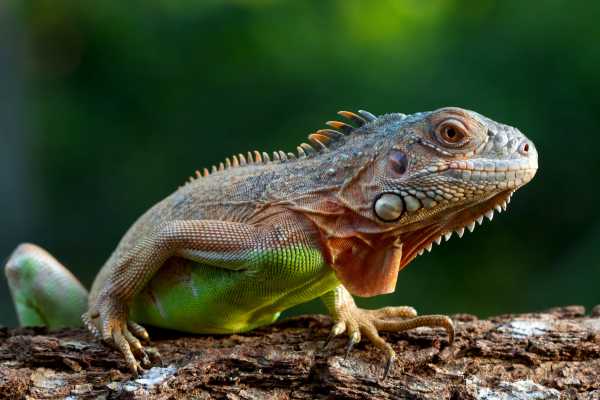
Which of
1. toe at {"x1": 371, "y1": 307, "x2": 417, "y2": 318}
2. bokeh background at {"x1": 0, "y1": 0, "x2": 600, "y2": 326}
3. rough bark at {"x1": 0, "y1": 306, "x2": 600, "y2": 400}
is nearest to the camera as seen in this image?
rough bark at {"x1": 0, "y1": 306, "x2": 600, "y2": 400}

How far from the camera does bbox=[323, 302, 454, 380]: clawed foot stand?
11.0 feet

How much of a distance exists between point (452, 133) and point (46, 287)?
14.3ft

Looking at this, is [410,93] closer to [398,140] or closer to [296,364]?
[398,140]

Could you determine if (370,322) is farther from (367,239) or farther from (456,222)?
(456,222)

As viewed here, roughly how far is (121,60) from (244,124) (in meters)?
2.41

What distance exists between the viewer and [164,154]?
7.16 m

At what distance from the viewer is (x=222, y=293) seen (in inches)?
133

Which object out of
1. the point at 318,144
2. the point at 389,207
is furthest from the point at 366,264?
the point at 318,144

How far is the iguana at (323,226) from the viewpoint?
9.51ft

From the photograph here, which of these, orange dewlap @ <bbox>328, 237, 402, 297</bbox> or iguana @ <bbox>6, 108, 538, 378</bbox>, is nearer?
iguana @ <bbox>6, 108, 538, 378</bbox>

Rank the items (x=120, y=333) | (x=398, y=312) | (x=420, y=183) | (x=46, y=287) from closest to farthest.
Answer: (x=420, y=183)
(x=120, y=333)
(x=398, y=312)
(x=46, y=287)

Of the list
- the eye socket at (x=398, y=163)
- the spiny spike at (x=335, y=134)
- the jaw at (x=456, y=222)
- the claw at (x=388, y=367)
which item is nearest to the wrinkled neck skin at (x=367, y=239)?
the jaw at (x=456, y=222)

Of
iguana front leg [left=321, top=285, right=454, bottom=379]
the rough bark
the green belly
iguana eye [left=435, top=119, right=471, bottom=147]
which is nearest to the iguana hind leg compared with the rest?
the rough bark

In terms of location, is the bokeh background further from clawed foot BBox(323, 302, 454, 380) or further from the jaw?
the jaw
